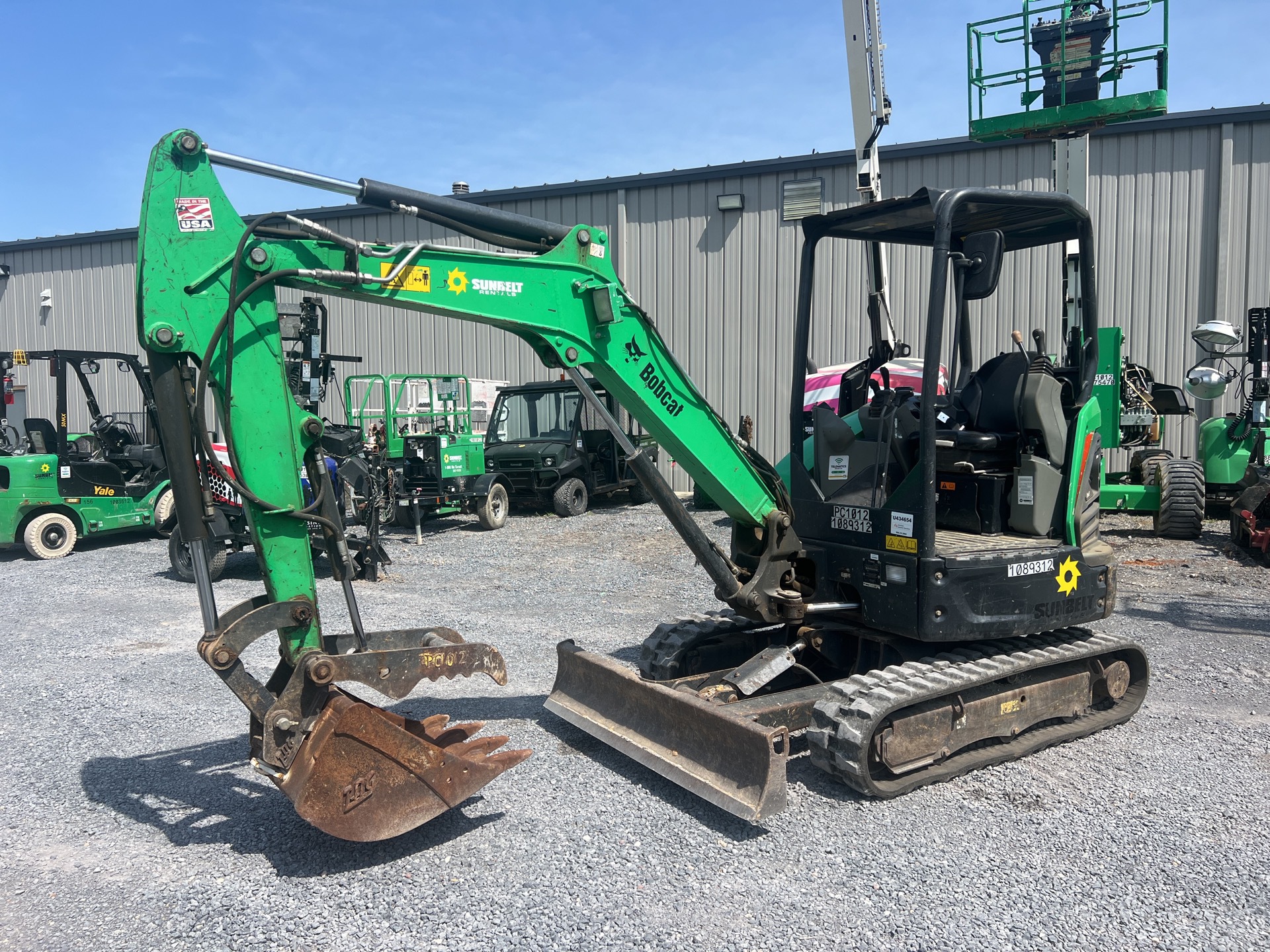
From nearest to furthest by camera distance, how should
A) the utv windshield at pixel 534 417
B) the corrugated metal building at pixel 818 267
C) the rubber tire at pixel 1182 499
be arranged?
the rubber tire at pixel 1182 499 < the corrugated metal building at pixel 818 267 < the utv windshield at pixel 534 417

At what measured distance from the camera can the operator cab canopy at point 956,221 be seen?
16.2 ft

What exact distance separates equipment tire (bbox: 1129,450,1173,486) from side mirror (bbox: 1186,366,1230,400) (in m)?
0.96

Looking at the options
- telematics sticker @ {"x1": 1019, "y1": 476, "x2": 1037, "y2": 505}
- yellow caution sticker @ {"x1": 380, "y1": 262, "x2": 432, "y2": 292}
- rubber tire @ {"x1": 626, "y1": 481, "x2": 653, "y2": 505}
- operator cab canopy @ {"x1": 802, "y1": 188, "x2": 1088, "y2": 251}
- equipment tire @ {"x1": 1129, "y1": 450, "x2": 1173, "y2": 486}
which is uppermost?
operator cab canopy @ {"x1": 802, "y1": 188, "x2": 1088, "y2": 251}

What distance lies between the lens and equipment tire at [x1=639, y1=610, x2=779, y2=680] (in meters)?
5.49

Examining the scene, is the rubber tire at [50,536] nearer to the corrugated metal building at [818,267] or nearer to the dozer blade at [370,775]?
the corrugated metal building at [818,267]

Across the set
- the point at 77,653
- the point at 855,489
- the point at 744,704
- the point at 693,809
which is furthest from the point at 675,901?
the point at 77,653

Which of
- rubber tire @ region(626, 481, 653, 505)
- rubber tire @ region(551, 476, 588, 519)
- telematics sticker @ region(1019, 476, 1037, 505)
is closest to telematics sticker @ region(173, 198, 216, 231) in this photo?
telematics sticker @ region(1019, 476, 1037, 505)

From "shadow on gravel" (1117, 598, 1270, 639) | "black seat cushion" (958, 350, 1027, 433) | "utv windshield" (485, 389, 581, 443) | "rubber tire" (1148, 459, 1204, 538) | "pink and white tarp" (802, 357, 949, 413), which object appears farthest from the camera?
"utv windshield" (485, 389, 581, 443)

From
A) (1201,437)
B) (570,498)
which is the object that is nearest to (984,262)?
(1201,437)

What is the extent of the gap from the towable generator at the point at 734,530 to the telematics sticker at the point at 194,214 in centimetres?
1

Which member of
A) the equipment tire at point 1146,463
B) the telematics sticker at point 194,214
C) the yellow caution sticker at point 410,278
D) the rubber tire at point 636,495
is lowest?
the rubber tire at point 636,495

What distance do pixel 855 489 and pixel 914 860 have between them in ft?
6.96

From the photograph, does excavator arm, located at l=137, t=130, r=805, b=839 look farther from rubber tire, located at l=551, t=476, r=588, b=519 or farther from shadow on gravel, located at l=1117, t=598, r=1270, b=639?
rubber tire, located at l=551, t=476, r=588, b=519

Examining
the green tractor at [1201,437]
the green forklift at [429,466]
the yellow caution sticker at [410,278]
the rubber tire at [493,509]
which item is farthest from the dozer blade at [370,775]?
the green tractor at [1201,437]
